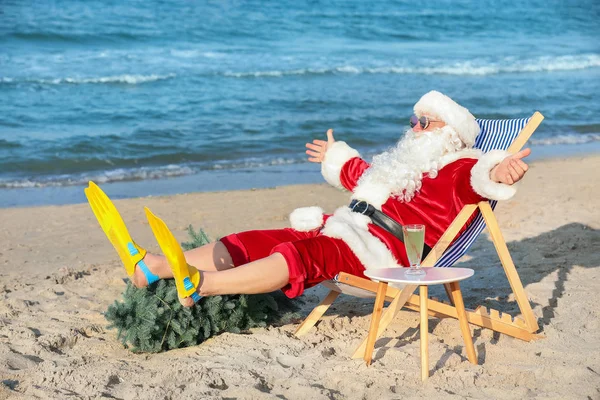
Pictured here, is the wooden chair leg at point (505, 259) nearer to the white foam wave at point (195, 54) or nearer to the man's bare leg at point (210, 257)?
the man's bare leg at point (210, 257)

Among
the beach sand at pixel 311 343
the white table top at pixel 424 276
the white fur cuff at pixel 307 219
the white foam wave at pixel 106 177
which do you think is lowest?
the white foam wave at pixel 106 177

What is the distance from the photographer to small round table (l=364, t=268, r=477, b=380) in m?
3.85

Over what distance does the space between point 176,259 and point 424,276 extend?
117cm

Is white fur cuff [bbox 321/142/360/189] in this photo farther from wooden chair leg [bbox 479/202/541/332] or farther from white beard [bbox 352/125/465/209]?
wooden chair leg [bbox 479/202/541/332]

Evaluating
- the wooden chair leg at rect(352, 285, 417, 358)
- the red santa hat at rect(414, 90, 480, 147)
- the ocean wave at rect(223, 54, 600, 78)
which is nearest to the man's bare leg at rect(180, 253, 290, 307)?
the wooden chair leg at rect(352, 285, 417, 358)

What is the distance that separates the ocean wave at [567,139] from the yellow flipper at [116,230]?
911 cm

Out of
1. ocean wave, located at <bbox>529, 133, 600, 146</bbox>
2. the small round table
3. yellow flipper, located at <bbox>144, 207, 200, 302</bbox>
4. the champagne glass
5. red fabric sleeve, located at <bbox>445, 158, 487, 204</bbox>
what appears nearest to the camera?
yellow flipper, located at <bbox>144, 207, 200, 302</bbox>

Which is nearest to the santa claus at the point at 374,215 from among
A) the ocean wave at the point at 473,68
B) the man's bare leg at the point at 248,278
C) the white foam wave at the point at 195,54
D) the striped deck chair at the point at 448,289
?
the man's bare leg at the point at 248,278

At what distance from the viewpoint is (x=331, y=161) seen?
199 inches

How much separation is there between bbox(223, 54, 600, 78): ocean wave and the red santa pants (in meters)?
12.4

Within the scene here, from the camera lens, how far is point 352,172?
4969mm

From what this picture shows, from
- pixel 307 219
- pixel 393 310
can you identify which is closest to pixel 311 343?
pixel 393 310

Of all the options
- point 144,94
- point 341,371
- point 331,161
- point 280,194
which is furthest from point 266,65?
point 341,371

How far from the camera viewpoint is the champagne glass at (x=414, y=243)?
3.97 m
